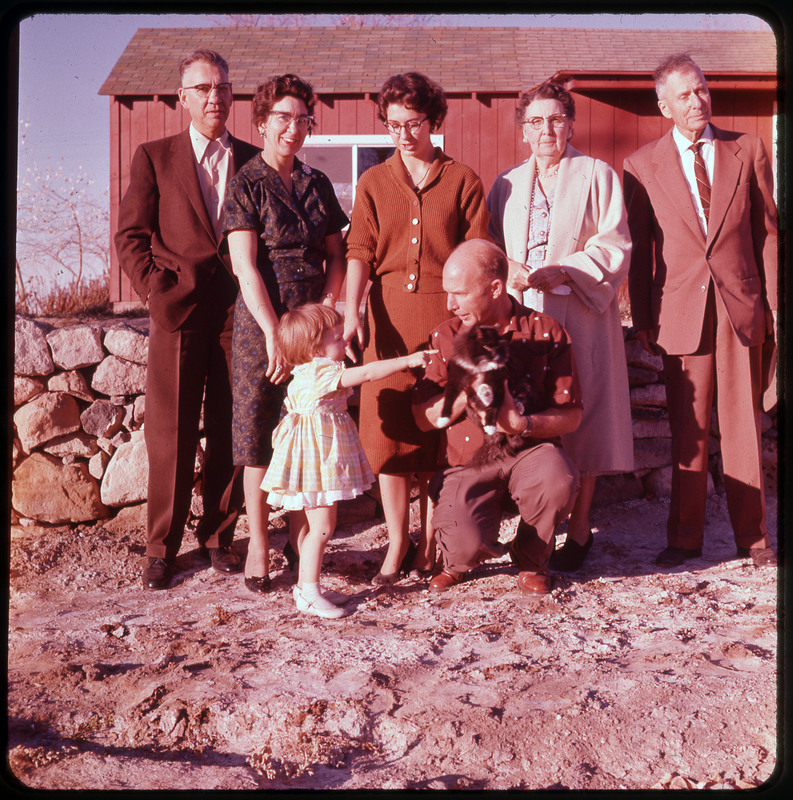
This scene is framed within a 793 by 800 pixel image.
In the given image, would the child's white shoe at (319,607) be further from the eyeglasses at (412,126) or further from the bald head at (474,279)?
the eyeglasses at (412,126)

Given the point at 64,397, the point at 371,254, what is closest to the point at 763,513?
the point at 371,254

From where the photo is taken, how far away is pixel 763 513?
4.24m

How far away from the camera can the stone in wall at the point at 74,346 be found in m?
4.98

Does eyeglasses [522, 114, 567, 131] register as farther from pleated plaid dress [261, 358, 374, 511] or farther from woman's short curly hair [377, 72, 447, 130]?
pleated plaid dress [261, 358, 374, 511]

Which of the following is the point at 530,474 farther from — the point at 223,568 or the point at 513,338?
the point at 223,568

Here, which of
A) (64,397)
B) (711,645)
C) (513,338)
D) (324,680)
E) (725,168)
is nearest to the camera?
(324,680)

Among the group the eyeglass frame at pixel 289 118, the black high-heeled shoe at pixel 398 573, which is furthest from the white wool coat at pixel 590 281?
the eyeglass frame at pixel 289 118

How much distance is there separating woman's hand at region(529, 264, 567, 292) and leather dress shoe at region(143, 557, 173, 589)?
6.82ft

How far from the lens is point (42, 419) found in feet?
16.3

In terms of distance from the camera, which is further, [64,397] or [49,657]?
[64,397]

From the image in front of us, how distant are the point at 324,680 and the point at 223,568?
4.41ft

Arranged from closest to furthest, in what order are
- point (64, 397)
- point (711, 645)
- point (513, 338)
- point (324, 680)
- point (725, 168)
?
point (324, 680) < point (711, 645) < point (513, 338) < point (725, 168) < point (64, 397)

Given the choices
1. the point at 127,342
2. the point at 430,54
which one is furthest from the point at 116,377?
the point at 430,54

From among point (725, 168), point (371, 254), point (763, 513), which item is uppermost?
point (725, 168)
